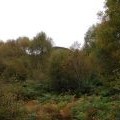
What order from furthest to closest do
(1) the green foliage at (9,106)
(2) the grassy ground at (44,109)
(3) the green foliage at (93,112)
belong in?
(3) the green foliage at (93,112) < (2) the grassy ground at (44,109) < (1) the green foliage at (9,106)

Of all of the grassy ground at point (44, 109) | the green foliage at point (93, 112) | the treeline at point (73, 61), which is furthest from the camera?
the treeline at point (73, 61)

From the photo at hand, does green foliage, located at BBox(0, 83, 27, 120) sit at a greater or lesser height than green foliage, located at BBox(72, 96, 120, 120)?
greater

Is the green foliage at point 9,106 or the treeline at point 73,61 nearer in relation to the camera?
the green foliage at point 9,106

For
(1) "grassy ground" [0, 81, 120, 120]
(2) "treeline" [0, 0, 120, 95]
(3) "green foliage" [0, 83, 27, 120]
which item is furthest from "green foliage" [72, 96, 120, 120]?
(3) "green foliage" [0, 83, 27, 120]

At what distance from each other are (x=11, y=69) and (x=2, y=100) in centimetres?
4500

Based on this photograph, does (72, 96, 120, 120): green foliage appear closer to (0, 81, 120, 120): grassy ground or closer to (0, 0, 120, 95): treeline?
(0, 81, 120, 120): grassy ground

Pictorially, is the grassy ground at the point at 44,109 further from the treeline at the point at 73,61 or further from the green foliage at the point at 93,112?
the treeline at the point at 73,61

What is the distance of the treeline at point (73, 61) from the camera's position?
31509 millimetres

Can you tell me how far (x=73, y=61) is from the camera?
47938 millimetres

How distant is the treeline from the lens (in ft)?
103

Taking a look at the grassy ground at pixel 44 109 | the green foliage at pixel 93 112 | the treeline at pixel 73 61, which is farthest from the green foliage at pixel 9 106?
the green foliage at pixel 93 112

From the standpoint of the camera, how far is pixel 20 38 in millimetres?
68188

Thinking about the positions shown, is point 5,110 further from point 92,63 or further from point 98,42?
point 92,63

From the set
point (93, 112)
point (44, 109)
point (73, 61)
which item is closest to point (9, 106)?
point (93, 112)
